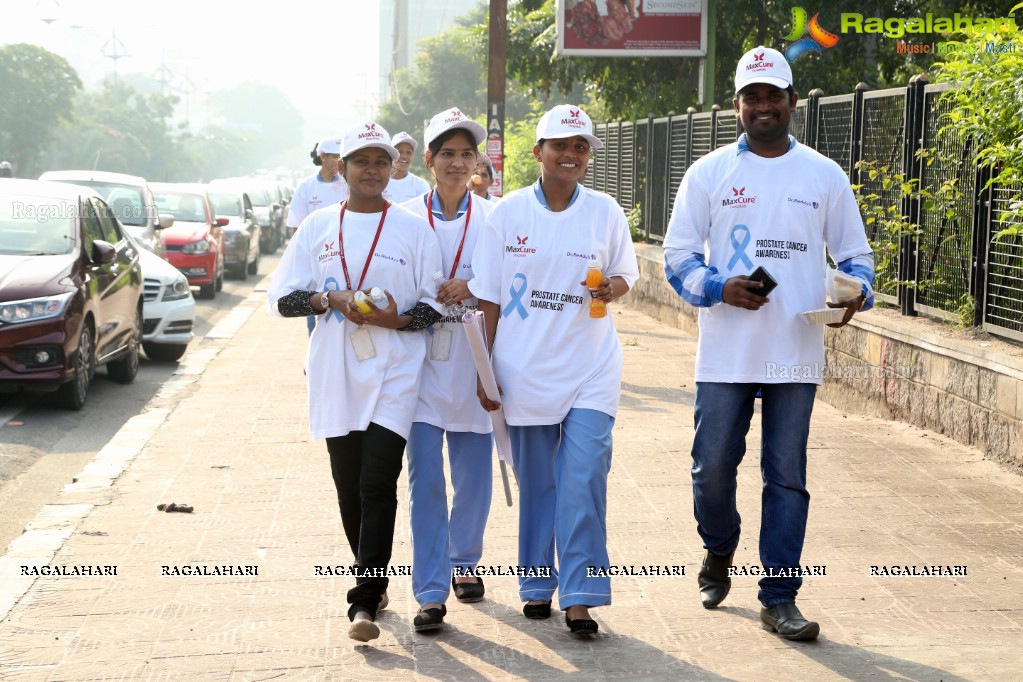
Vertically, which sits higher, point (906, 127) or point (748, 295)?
point (906, 127)

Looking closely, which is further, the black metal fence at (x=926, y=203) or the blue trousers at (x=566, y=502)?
the black metal fence at (x=926, y=203)

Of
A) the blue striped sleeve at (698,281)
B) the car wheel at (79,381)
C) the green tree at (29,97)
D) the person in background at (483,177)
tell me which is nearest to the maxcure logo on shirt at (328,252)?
the blue striped sleeve at (698,281)

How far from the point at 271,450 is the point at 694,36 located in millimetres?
14110

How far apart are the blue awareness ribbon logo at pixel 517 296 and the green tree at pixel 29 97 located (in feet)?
283

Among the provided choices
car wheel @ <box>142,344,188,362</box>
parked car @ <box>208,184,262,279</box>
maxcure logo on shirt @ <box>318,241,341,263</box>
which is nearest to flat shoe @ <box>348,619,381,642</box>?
maxcure logo on shirt @ <box>318,241,341,263</box>

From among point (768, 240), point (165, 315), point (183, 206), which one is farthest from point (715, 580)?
point (183, 206)

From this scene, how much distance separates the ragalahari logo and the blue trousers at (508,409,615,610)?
57.7 feet

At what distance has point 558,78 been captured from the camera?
25.3 m

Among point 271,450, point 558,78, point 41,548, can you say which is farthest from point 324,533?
point 558,78

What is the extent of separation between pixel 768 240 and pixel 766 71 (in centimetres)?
60

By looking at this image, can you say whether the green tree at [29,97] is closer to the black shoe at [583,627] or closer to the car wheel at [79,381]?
the car wheel at [79,381]

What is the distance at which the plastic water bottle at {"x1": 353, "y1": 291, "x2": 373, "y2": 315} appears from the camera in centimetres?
517

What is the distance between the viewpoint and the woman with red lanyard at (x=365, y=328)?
527cm

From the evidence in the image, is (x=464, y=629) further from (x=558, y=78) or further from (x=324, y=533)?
(x=558, y=78)
